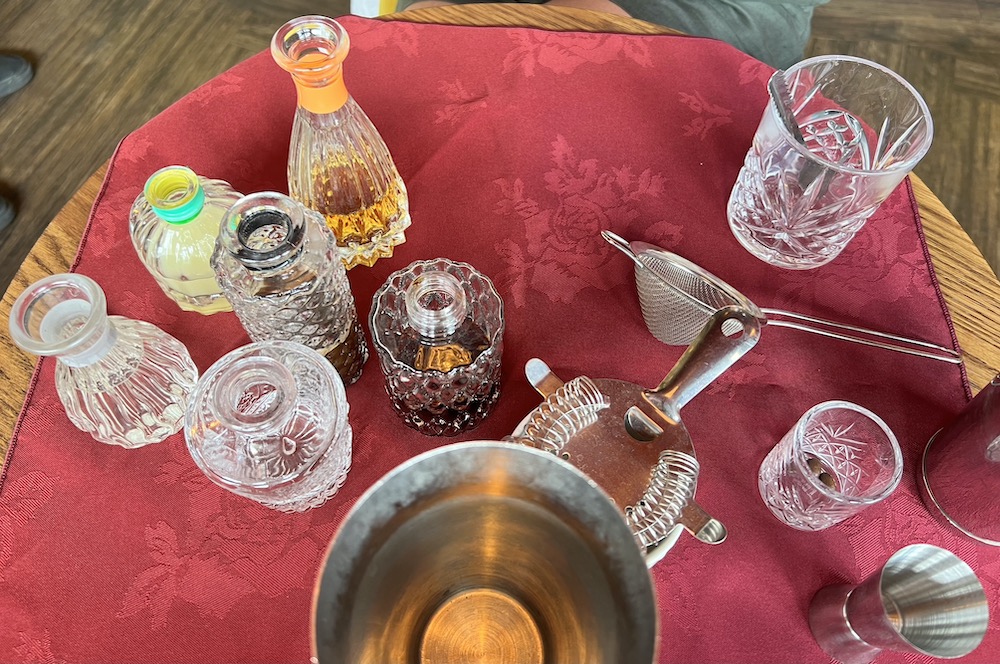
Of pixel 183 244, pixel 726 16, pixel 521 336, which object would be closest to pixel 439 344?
pixel 521 336

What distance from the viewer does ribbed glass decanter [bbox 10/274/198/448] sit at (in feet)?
1.49

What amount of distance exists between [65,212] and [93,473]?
0.26 meters

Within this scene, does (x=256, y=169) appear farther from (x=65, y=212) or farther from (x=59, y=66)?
(x=59, y=66)

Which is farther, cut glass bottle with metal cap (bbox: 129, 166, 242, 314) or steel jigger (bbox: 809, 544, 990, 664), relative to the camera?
cut glass bottle with metal cap (bbox: 129, 166, 242, 314)

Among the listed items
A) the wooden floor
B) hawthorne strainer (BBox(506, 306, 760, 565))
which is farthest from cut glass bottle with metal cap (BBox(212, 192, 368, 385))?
the wooden floor

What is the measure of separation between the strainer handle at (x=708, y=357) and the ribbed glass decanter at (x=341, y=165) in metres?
0.26

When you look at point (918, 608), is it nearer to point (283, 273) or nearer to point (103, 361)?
point (283, 273)

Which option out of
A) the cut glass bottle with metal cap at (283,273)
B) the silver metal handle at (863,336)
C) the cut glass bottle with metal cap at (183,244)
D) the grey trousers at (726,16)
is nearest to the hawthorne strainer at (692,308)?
the silver metal handle at (863,336)

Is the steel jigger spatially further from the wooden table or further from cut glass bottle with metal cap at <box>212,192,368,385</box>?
cut glass bottle with metal cap at <box>212,192,368,385</box>

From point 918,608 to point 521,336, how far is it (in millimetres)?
324

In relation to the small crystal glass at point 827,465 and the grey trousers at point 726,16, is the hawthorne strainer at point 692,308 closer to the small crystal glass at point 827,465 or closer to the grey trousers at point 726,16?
the small crystal glass at point 827,465

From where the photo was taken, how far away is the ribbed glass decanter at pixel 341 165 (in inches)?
19.3

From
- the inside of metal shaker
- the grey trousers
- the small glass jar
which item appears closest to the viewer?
the inside of metal shaker

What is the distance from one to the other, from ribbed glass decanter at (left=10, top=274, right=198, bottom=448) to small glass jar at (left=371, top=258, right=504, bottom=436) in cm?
16
